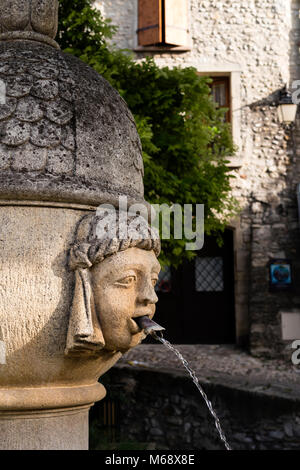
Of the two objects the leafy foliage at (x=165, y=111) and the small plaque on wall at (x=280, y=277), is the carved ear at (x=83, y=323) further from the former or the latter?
the small plaque on wall at (x=280, y=277)

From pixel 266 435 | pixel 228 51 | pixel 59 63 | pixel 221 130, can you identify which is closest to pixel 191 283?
pixel 221 130

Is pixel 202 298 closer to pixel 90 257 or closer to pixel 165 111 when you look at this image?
pixel 165 111

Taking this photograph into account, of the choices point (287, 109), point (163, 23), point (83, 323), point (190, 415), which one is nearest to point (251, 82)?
point (287, 109)

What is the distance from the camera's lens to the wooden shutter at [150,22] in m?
10.6

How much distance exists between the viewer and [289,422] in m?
5.95

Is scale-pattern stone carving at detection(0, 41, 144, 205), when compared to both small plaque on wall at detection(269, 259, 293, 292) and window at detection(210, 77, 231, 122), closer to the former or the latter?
small plaque on wall at detection(269, 259, 293, 292)

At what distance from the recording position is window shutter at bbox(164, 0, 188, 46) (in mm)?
10586

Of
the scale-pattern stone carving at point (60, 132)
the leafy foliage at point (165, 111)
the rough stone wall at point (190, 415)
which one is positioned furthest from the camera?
the leafy foliage at point (165, 111)

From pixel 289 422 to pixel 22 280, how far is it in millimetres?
4671

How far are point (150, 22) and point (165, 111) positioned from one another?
4.49m

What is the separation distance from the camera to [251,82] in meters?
11.1

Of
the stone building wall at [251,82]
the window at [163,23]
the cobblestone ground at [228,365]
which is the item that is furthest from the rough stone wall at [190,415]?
the window at [163,23]

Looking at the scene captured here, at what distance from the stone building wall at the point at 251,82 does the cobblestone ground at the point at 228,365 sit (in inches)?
36.4

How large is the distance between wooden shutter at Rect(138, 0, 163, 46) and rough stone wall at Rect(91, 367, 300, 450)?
640cm
